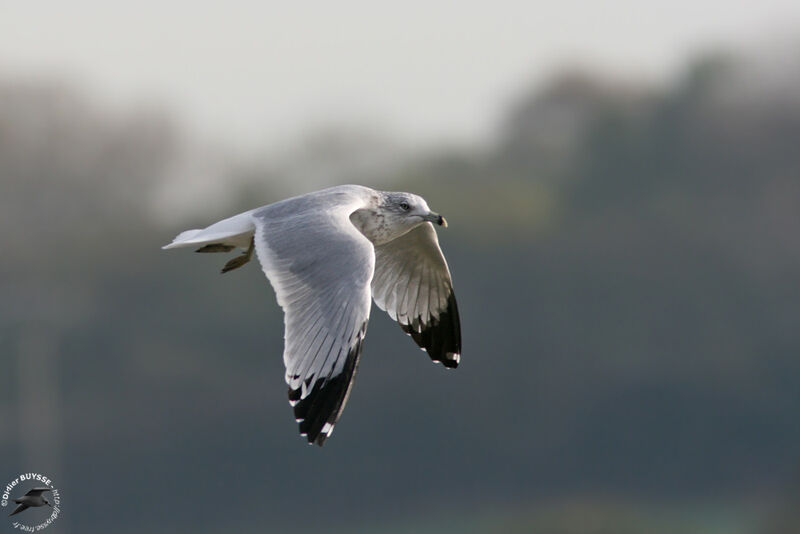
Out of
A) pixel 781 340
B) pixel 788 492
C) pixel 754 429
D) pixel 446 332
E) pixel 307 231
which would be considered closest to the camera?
pixel 307 231

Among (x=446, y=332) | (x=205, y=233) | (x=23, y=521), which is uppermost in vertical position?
(x=205, y=233)

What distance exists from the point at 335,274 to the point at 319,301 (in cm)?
10

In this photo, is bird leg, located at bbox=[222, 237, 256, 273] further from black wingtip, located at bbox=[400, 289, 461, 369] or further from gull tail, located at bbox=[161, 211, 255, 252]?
black wingtip, located at bbox=[400, 289, 461, 369]

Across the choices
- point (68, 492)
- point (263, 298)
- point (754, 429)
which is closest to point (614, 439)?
point (754, 429)

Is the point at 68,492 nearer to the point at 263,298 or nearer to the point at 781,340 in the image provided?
the point at 263,298

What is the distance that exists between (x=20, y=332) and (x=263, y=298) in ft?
7.56

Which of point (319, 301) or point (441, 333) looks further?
point (441, 333)

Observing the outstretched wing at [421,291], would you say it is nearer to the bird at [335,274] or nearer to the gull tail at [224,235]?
the bird at [335,274]

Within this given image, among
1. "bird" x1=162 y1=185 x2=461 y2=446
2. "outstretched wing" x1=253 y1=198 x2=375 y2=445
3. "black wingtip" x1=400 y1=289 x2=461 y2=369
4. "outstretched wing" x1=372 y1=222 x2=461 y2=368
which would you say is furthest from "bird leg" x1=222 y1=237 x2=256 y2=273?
"black wingtip" x1=400 y1=289 x2=461 y2=369

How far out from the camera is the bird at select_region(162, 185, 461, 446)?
4648 millimetres

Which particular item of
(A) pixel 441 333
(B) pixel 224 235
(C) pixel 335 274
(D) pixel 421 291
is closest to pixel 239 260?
(B) pixel 224 235

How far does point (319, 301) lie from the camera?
477 cm

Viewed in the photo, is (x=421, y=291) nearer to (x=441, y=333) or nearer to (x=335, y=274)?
(x=441, y=333)

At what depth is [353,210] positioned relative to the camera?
5.26 metres
